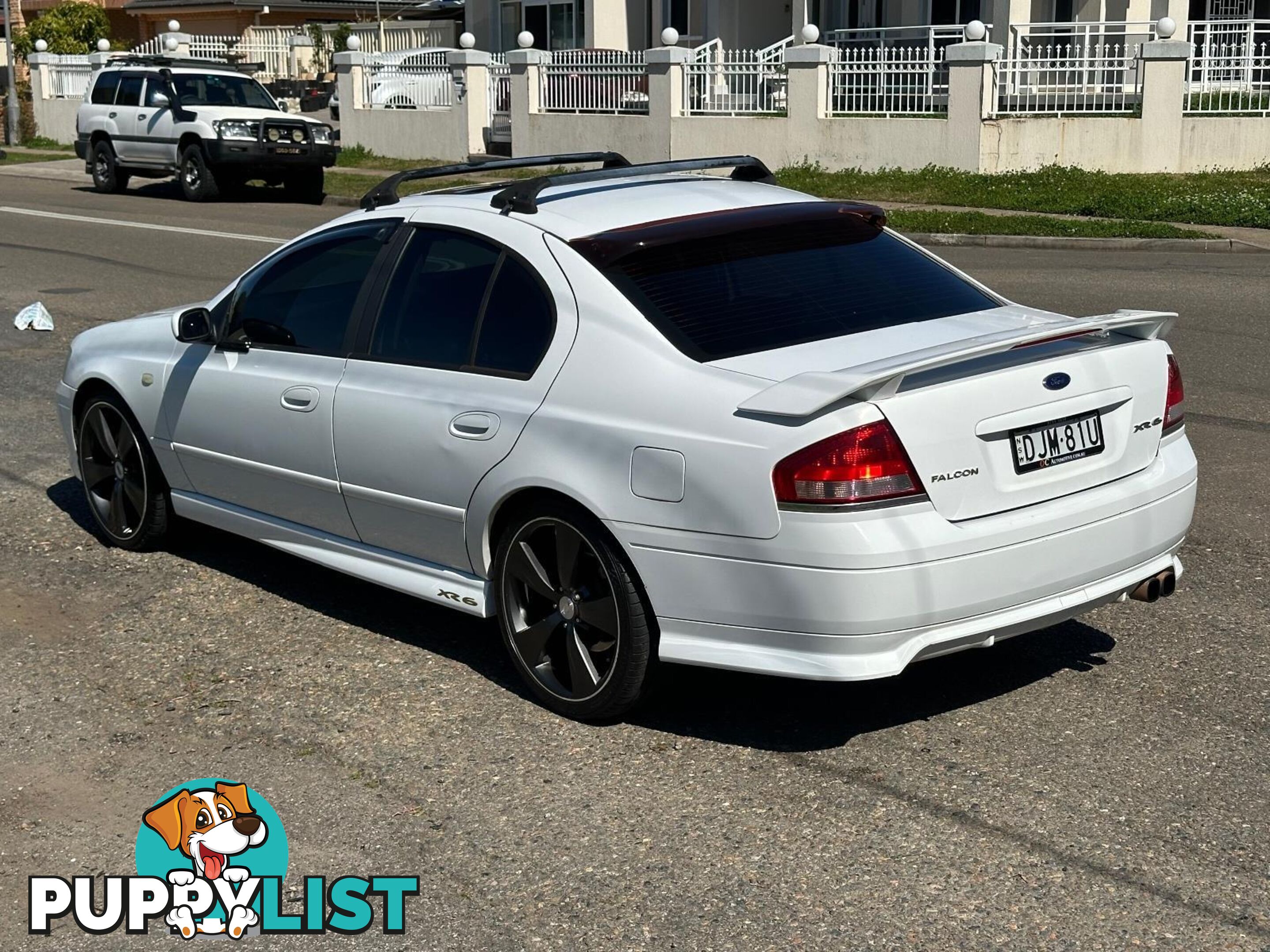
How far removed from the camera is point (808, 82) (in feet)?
83.0

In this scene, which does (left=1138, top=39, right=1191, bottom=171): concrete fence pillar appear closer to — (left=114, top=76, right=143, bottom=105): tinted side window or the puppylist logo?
(left=114, top=76, right=143, bottom=105): tinted side window

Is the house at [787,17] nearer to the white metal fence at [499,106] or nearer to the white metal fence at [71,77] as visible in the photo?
the white metal fence at [499,106]

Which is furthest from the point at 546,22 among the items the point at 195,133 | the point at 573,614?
the point at 573,614

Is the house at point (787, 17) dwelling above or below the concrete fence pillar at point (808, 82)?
above

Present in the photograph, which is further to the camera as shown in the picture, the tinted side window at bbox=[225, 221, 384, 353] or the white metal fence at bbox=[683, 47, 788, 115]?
the white metal fence at bbox=[683, 47, 788, 115]

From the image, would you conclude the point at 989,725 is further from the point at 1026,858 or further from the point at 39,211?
the point at 39,211

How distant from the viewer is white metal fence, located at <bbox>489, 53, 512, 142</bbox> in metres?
30.7

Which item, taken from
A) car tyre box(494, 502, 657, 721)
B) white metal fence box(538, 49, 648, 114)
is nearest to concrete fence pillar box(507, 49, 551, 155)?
white metal fence box(538, 49, 648, 114)

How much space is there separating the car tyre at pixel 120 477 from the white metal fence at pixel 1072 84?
18577 mm

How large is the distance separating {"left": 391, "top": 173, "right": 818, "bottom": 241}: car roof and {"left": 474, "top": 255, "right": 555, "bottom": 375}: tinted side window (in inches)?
7.5

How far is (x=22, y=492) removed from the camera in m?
8.25

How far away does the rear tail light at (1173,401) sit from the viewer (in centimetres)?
524

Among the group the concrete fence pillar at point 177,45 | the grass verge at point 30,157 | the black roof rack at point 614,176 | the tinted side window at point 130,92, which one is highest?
the concrete fence pillar at point 177,45

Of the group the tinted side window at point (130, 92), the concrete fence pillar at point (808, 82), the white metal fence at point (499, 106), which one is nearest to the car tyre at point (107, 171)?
the tinted side window at point (130, 92)
